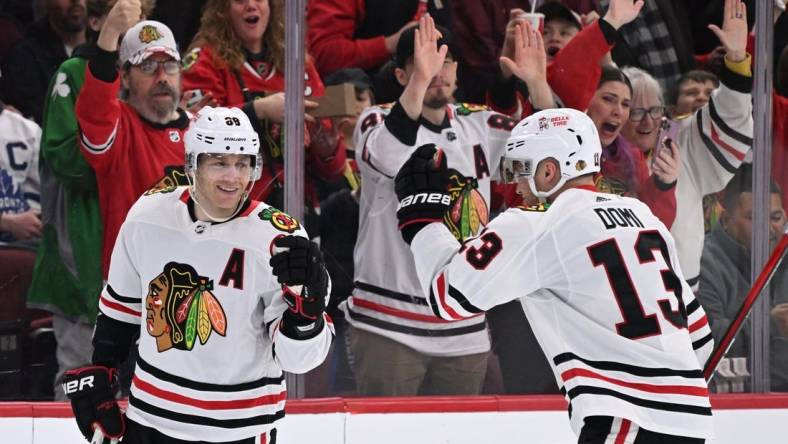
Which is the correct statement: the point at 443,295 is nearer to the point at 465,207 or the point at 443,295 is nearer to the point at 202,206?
the point at 202,206

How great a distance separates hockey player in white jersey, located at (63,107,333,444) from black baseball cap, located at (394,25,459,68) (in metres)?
1.27

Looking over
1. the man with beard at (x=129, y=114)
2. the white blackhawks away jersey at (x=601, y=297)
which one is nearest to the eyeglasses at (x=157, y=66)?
the man with beard at (x=129, y=114)

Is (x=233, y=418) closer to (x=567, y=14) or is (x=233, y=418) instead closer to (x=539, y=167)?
(x=539, y=167)

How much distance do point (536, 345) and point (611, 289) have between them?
1.50 m

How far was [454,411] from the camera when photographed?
12.1 ft

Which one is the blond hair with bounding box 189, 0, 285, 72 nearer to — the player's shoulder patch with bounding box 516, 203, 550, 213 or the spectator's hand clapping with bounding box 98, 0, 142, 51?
the spectator's hand clapping with bounding box 98, 0, 142, 51

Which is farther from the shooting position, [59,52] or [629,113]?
[629,113]

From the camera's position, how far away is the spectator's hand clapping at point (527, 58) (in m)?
3.88

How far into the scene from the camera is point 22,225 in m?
3.70

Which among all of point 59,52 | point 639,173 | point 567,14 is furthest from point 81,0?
point 639,173

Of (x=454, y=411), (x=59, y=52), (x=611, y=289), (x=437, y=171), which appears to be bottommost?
(x=454, y=411)

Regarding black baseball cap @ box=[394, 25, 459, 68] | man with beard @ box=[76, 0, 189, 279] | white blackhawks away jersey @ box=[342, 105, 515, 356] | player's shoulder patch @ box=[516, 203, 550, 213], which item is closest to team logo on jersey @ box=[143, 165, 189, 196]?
man with beard @ box=[76, 0, 189, 279]

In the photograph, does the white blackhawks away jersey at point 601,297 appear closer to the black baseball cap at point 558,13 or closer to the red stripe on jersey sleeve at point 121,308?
the red stripe on jersey sleeve at point 121,308

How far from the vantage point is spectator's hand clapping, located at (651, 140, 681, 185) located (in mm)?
4062
